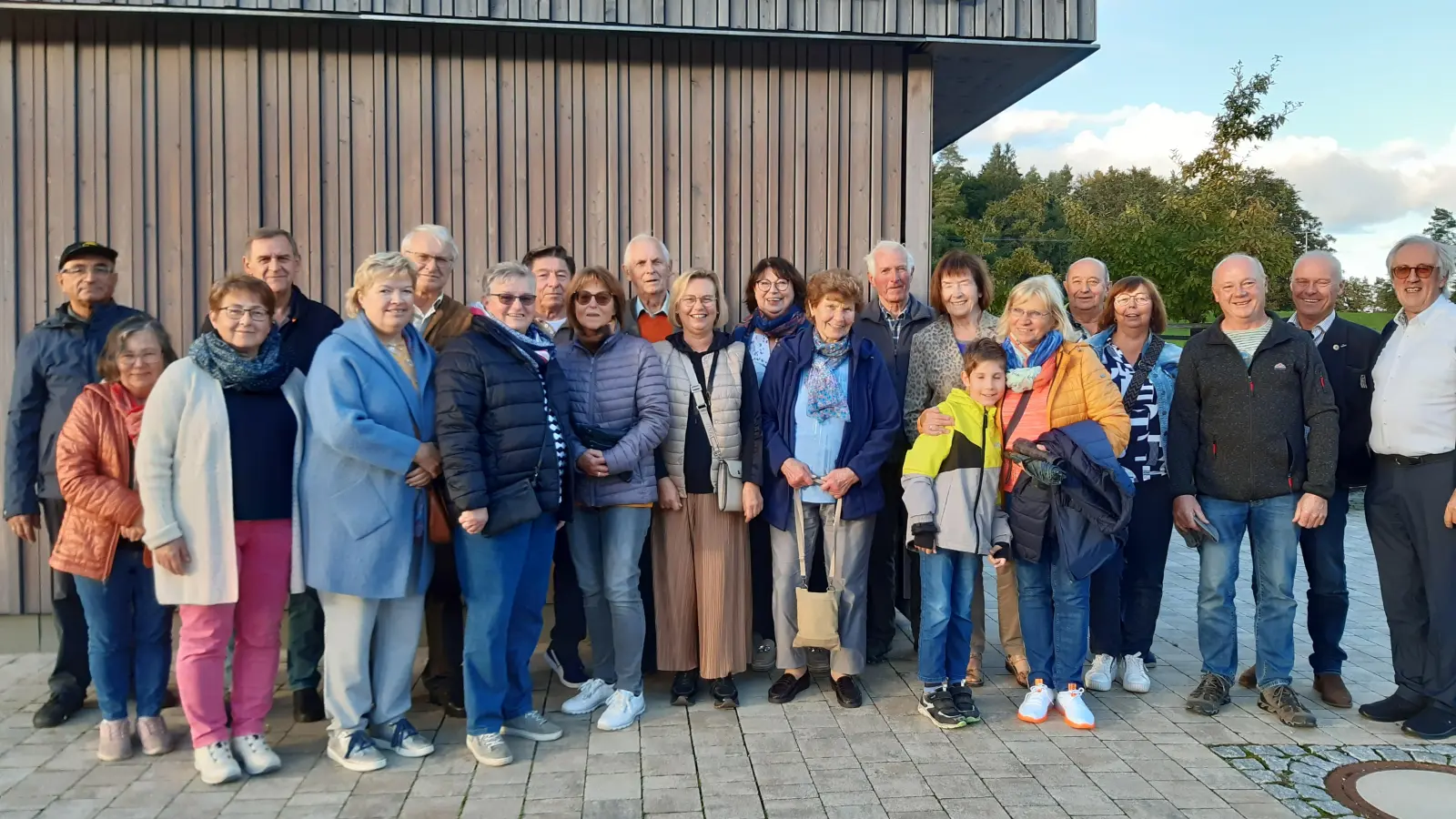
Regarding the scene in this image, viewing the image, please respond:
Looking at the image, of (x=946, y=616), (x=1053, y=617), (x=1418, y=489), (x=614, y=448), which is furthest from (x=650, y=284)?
(x=1418, y=489)

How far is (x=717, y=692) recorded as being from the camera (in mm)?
4832

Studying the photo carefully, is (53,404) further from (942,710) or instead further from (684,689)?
(942,710)

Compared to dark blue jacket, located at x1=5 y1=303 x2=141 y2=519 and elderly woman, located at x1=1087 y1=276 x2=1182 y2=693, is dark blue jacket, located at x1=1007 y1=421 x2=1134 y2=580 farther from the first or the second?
dark blue jacket, located at x1=5 y1=303 x2=141 y2=519

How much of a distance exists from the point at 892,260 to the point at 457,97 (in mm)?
2720

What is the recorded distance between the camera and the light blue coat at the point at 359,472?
3891mm

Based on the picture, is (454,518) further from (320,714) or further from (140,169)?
(140,169)

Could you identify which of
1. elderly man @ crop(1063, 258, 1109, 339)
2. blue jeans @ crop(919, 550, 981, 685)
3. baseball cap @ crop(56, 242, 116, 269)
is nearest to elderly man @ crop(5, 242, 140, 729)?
baseball cap @ crop(56, 242, 116, 269)

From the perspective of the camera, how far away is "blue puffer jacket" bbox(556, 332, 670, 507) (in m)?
4.62

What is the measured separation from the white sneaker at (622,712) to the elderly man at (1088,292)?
9.68ft

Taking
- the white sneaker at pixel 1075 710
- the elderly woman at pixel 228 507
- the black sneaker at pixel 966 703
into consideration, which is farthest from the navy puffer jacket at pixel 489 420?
the white sneaker at pixel 1075 710

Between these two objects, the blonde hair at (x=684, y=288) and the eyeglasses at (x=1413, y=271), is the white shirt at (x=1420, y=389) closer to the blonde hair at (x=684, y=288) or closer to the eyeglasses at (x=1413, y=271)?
the eyeglasses at (x=1413, y=271)

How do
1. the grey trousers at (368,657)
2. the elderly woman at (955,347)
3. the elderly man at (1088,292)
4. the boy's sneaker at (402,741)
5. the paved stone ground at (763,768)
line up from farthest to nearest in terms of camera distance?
the elderly man at (1088,292)
the elderly woman at (955,347)
the boy's sneaker at (402,741)
the grey trousers at (368,657)
the paved stone ground at (763,768)

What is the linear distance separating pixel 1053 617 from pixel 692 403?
1.96 meters

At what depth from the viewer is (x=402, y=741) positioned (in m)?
4.26
